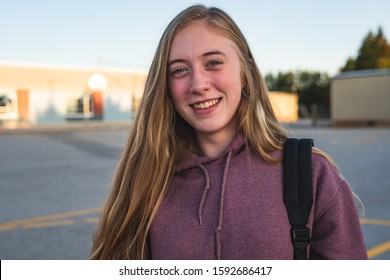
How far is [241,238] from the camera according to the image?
4.44ft

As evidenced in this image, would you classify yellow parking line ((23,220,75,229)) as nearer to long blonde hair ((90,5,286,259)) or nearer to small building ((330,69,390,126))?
long blonde hair ((90,5,286,259))

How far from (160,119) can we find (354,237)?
2.56ft

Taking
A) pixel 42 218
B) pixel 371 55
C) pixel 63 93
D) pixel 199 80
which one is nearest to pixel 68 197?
pixel 42 218

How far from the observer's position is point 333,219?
1373 mm

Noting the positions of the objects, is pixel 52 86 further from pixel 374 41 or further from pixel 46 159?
pixel 374 41

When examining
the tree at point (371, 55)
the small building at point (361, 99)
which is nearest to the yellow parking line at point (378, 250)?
the small building at point (361, 99)

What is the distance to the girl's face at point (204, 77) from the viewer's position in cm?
147

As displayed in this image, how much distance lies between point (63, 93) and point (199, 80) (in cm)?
3416

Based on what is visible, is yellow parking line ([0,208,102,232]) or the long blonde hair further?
yellow parking line ([0,208,102,232])

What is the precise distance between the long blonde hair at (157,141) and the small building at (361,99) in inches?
1090

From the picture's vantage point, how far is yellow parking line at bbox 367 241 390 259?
13.2 ft

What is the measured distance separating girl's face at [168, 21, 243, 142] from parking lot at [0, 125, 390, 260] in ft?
2.63

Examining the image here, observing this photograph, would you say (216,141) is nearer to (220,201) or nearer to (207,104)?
(207,104)

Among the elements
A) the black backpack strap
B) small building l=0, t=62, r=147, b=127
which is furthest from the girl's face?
small building l=0, t=62, r=147, b=127
